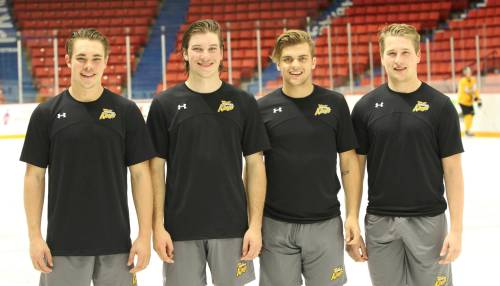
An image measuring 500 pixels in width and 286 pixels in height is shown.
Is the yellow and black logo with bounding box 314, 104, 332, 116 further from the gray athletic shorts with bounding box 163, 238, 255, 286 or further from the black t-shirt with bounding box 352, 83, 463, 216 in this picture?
the gray athletic shorts with bounding box 163, 238, 255, 286

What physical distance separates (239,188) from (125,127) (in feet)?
1.57

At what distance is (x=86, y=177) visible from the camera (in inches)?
105

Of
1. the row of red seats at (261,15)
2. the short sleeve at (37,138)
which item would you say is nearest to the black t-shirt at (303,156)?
the short sleeve at (37,138)

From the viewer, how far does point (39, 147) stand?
8.74 ft

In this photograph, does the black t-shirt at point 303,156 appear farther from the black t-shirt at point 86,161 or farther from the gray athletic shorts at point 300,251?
the black t-shirt at point 86,161

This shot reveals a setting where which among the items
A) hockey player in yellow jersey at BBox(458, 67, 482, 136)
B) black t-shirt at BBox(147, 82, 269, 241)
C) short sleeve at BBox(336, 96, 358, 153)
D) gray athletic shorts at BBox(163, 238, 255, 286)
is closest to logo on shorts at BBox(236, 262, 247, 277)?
gray athletic shorts at BBox(163, 238, 255, 286)

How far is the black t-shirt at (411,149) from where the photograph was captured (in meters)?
2.93

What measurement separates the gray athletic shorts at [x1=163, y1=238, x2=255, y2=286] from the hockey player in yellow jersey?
1060 centimetres

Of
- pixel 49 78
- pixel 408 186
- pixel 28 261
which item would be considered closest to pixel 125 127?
pixel 408 186

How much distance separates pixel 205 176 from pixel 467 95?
10.7 metres

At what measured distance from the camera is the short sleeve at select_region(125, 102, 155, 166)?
2.72 m

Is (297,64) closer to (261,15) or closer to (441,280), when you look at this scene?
(441,280)

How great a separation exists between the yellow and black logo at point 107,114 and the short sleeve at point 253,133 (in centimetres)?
50

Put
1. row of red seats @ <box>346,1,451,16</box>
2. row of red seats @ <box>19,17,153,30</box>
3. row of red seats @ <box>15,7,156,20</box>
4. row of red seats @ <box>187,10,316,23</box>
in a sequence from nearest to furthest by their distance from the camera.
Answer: row of red seats @ <box>346,1,451,16</box> < row of red seats @ <box>19,17,153,30</box> < row of red seats @ <box>187,10,316,23</box> < row of red seats @ <box>15,7,156,20</box>
